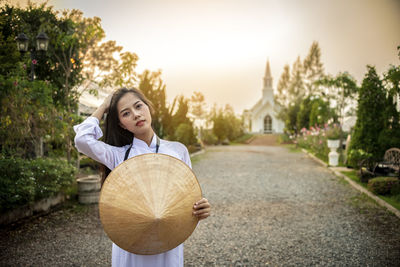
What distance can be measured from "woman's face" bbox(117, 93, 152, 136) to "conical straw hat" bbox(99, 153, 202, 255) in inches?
11.9

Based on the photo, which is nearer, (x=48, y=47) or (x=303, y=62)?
(x=48, y=47)

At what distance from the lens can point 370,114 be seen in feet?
25.0

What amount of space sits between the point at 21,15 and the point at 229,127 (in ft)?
71.8

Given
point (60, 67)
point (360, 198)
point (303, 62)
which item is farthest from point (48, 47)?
point (303, 62)

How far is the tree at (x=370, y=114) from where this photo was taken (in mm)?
7473

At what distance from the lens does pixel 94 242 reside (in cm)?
357

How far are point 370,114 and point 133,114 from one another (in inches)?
307

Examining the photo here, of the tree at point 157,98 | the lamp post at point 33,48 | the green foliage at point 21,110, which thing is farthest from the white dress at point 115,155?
the tree at point 157,98

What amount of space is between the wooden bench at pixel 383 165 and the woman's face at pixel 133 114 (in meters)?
6.31

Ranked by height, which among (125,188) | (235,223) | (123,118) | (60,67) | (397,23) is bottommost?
(235,223)

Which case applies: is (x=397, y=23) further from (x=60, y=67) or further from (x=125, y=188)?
(x=60, y=67)

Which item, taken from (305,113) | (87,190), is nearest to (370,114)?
(87,190)

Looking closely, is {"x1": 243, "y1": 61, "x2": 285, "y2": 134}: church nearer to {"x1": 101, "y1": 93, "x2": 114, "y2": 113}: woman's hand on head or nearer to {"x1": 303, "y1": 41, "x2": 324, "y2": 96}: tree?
{"x1": 303, "y1": 41, "x2": 324, "y2": 96}: tree

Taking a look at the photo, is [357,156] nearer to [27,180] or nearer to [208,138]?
[27,180]
